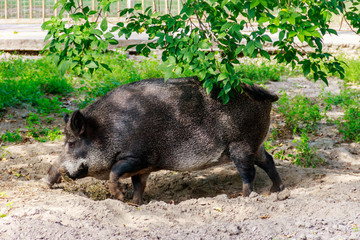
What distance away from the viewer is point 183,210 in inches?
160

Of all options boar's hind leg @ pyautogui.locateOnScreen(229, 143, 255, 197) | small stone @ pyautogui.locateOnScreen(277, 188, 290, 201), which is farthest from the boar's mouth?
small stone @ pyautogui.locateOnScreen(277, 188, 290, 201)

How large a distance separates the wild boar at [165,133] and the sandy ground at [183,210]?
1.51ft

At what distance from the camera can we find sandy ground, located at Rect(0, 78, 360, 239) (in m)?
3.36

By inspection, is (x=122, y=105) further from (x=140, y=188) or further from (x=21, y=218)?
(x=21, y=218)

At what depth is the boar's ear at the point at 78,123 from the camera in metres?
4.84

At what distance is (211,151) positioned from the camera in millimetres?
4922

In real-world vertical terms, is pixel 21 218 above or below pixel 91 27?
below

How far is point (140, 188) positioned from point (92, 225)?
171 centimetres

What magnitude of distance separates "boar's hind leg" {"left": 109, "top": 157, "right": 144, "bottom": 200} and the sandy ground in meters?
0.42

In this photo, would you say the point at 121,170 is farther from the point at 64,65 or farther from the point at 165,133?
the point at 64,65

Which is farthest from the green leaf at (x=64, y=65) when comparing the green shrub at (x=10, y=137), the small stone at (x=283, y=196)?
the green shrub at (x=10, y=137)

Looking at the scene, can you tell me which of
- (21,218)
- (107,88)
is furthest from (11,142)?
(21,218)

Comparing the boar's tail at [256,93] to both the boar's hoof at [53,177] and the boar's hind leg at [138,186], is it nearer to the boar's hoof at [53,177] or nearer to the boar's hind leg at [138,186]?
the boar's hind leg at [138,186]

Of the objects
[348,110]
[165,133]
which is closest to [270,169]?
[165,133]
